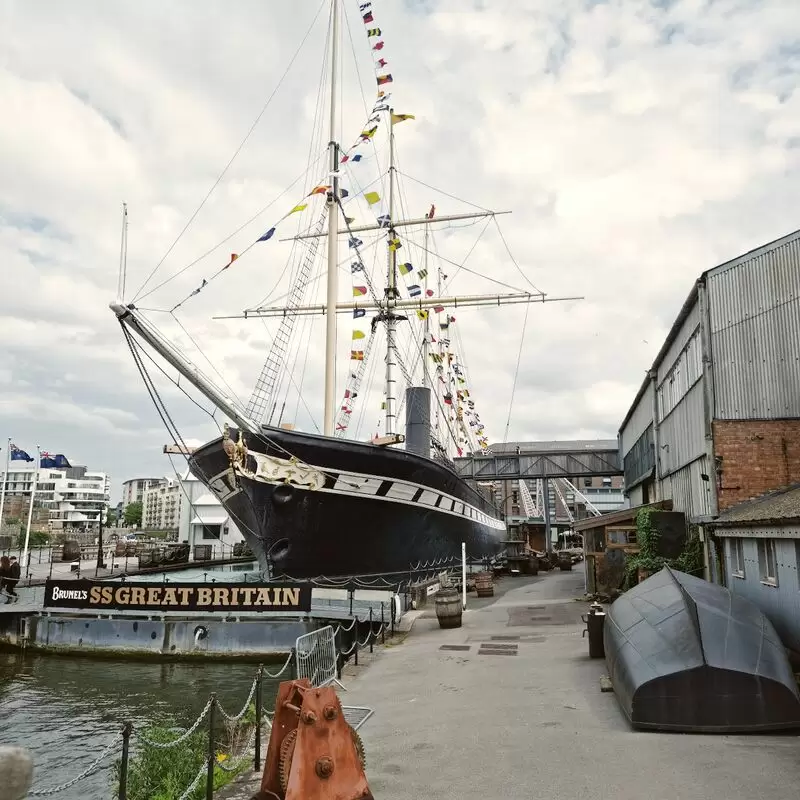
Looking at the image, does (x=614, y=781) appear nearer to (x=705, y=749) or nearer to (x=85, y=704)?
(x=705, y=749)

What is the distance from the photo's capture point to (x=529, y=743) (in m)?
7.39

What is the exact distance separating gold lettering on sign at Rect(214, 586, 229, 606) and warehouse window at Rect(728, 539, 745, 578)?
40.5ft

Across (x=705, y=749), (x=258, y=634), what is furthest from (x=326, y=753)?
(x=258, y=634)

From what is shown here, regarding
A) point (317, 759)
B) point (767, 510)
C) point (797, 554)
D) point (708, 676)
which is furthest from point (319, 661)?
point (767, 510)

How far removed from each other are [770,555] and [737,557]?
2.58 metres

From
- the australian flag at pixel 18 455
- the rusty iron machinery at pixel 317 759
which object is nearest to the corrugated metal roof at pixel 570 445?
the australian flag at pixel 18 455

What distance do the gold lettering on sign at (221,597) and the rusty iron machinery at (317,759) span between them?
12.0m

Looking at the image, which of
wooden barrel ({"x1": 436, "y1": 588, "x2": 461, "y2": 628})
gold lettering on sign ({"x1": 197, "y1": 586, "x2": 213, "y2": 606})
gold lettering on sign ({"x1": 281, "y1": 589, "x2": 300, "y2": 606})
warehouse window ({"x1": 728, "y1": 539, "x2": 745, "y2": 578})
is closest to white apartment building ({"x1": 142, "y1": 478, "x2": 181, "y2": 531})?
gold lettering on sign ({"x1": 197, "y1": 586, "x2": 213, "y2": 606})

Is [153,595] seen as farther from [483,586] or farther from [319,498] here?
[483,586]

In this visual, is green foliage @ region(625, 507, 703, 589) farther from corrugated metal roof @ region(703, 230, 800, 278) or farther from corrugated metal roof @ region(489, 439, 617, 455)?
corrugated metal roof @ region(489, 439, 617, 455)

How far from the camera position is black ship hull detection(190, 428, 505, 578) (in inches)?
817

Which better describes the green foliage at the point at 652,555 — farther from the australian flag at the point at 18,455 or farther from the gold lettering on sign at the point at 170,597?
the australian flag at the point at 18,455

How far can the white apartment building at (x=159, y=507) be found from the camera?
171125 millimetres

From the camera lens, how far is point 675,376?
66.5ft
